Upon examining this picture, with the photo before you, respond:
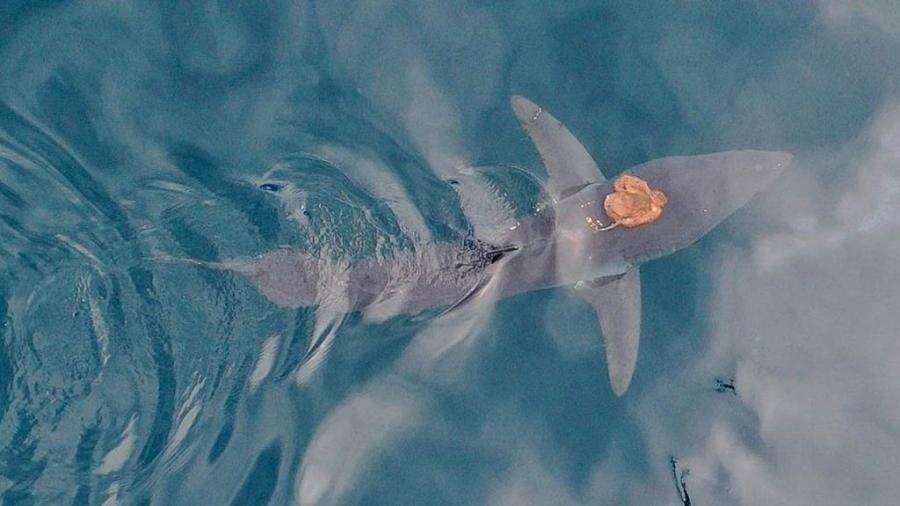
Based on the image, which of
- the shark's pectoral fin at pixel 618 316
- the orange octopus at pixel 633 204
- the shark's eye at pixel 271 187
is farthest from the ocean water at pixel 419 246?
the orange octopus at pixel 633 204

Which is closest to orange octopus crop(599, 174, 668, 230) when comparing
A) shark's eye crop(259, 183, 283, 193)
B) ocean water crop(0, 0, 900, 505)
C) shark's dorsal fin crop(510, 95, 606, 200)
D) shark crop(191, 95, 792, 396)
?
shark crop(191, 95, 792, 396)

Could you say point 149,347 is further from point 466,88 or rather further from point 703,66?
point 703,66

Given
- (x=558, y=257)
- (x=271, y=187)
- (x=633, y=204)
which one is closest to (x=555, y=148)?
(x=633, y=204)

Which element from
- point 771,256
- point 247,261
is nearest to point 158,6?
point 247,261

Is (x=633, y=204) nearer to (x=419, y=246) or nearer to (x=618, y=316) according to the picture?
(x=618, y=316)

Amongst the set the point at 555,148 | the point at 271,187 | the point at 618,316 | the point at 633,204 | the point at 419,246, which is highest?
the point at 271,187

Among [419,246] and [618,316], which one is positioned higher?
[419,246]

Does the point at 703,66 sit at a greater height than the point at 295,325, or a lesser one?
lesser
